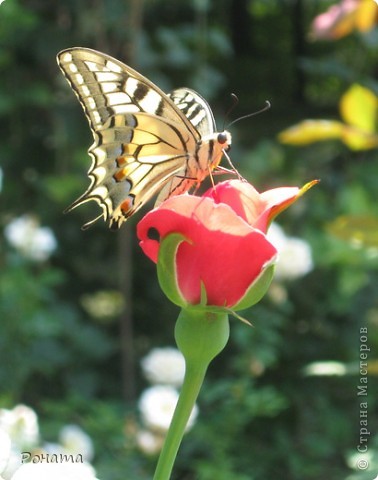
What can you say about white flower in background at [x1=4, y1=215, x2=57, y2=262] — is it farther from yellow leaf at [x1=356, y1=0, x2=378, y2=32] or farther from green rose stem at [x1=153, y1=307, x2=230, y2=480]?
green rose stem at [x1=153, y1=307, x2=230, y2=480]

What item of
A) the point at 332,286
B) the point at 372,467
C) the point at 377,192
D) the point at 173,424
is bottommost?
the point at 173,424

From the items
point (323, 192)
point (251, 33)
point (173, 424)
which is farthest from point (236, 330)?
point (251, 33)

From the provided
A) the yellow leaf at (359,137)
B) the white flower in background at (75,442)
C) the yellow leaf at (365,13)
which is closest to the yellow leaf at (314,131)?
the yellow leaf at (359,137)

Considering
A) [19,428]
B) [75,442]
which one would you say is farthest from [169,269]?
[75,442]

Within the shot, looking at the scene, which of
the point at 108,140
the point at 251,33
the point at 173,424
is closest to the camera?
the point at 173,424

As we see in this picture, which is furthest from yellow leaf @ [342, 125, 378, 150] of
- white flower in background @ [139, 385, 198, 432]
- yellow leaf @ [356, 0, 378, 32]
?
white flower in background @ [139, 385, 198, 432]

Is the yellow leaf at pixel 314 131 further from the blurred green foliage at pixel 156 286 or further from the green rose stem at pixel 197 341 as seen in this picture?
the green rose stem at pixel 197 341

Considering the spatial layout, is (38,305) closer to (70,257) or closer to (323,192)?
(70,257)
